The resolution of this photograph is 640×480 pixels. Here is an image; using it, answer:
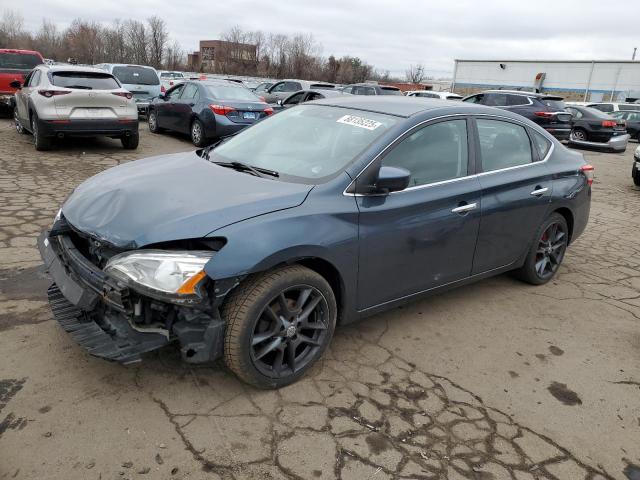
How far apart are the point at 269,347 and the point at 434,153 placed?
1802mm

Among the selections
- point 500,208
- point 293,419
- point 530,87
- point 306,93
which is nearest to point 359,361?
point 293,419

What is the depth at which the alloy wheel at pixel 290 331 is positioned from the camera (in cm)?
283

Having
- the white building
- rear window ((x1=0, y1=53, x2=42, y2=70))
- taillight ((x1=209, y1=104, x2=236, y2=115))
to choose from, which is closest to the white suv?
taillight ((x1=209, y1=104, x2=236, y2=115))

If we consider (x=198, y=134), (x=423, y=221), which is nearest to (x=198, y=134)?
(x=198, y=134)

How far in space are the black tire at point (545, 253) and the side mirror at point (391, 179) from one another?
1.93 meters

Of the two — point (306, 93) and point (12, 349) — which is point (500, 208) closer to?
point (12, 349)

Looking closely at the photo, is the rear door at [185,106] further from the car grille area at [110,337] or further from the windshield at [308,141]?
the car grille area at [110,337]

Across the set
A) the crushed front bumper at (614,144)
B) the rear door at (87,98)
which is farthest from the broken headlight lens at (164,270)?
the crushed front bumper at (614,144)

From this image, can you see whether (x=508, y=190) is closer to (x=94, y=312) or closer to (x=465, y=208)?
(x=465, y=208)

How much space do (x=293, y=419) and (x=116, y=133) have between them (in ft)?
27.1

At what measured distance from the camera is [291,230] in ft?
9.07

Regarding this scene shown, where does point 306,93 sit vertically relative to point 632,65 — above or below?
below

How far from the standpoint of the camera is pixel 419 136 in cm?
349

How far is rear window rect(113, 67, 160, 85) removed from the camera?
14805 mm
